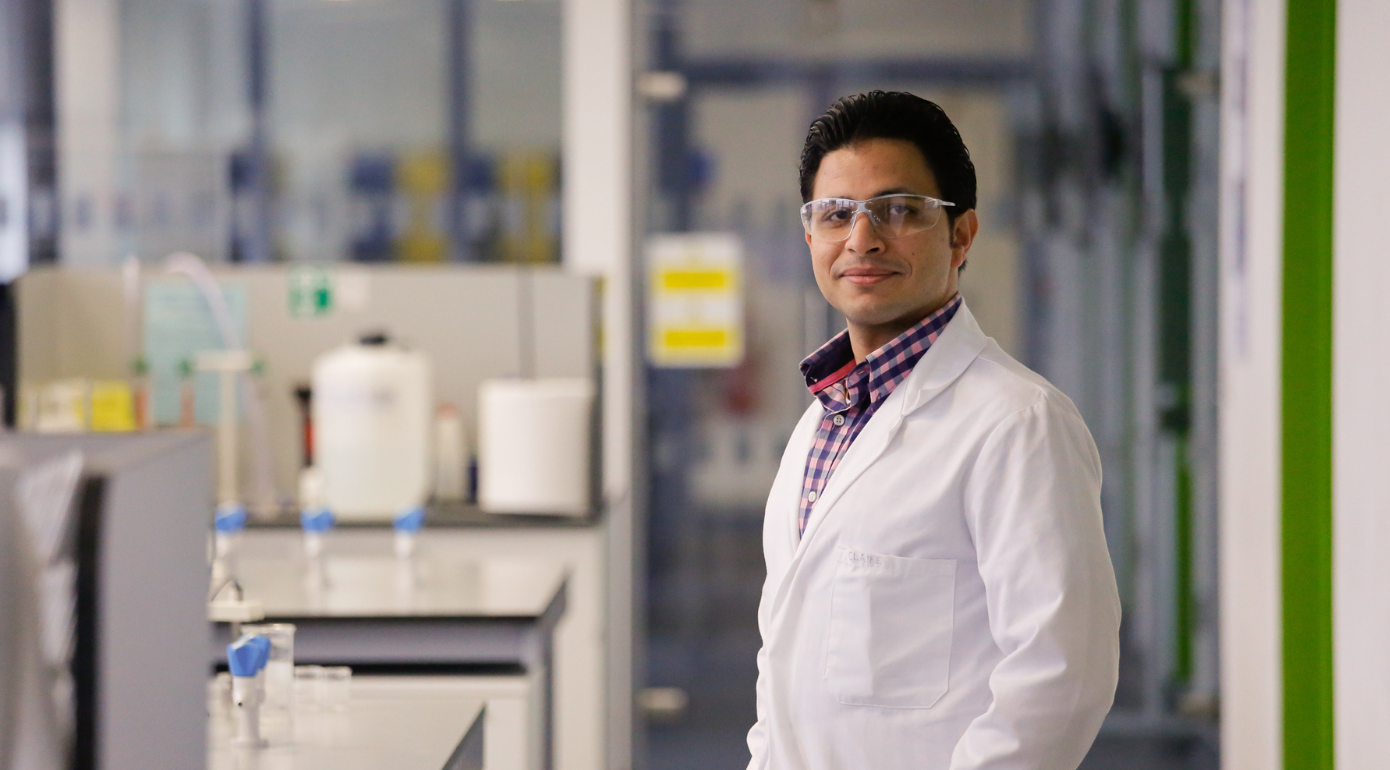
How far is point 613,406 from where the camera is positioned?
132 inches

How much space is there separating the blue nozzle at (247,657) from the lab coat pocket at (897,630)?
0.64 meters

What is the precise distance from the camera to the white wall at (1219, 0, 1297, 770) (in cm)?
275

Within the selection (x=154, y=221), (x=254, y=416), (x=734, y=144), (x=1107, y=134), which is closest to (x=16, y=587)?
(x=254, y=416)

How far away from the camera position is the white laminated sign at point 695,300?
3389 mm

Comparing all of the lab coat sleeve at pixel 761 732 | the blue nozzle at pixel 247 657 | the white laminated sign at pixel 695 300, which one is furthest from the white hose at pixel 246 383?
the lab coat sleeve at pixel 761 732

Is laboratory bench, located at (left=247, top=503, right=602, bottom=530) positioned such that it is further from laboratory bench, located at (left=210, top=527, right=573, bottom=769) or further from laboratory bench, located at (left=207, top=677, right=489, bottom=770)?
laboratory bench, located at (left=207, top=677, right=489, bottom=770)

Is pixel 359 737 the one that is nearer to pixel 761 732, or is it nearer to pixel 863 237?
pixel 761 732

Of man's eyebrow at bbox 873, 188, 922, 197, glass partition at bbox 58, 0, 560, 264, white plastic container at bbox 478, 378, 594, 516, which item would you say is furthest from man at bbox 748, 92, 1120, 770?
glass partition at bbox 58, 0, 560, 264

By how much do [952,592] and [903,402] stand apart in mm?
191

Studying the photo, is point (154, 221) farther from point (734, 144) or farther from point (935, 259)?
point (935, 259)

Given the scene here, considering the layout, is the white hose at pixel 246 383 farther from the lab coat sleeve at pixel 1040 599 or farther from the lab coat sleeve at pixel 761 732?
the lab coat sleeve at pixel 1040 599

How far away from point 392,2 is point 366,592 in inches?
84.3

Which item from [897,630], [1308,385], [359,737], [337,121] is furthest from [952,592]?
[337,121]

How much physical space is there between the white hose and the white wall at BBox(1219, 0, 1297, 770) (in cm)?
229
